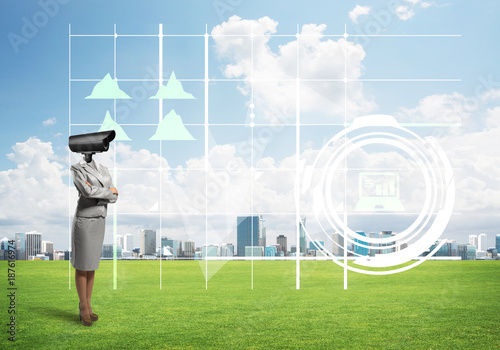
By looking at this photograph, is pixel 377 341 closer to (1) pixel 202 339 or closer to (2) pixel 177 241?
(1) pixel 202 339

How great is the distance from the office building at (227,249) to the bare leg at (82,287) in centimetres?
399

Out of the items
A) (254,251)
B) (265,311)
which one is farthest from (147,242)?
(265,311)

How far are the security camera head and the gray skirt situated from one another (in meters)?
0.87

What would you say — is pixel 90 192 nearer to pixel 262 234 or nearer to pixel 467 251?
pixel 262 234

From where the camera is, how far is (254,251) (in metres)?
11.3

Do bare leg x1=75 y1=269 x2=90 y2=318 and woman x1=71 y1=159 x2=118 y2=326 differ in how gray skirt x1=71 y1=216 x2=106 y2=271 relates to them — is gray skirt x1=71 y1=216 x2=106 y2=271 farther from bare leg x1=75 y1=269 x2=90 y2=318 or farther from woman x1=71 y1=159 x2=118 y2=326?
bare leg x1=75 y1=269 x2=90 y2=318

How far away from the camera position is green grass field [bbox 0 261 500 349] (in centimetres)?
638

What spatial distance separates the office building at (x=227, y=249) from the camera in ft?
35.2

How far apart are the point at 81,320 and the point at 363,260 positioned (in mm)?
5967

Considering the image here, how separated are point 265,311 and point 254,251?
324cm

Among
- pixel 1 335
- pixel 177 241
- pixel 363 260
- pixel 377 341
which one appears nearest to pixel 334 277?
pixel 363 260

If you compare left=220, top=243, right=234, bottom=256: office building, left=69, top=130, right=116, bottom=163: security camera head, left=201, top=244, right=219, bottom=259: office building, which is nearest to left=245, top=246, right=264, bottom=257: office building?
left=220, top=243, right=234, bottom=256: office building

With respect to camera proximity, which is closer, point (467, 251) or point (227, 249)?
point (227, 249)

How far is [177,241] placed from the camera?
39.4 ft
